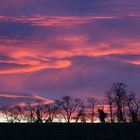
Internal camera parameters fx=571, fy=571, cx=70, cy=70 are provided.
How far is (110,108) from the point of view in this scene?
77.8m

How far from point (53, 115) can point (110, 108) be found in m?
7.84
